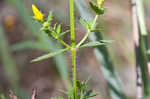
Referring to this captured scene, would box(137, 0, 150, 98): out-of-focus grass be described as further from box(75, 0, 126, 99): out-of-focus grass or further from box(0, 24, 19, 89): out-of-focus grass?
box(0, 24, 19, 89): out-of-focus grass

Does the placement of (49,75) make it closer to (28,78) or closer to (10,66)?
(28,78)

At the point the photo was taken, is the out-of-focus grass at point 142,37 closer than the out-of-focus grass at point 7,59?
Yes

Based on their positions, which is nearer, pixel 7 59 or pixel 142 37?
pixel 142 37

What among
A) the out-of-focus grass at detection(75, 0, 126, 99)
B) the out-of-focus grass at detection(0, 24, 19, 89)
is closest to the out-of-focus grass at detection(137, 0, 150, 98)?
the out-of-focus grass at detection(75, 0, 126, 99)

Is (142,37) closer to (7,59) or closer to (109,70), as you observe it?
(109,70)

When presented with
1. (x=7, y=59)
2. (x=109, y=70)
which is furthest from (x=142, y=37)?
(x=7, y=59)

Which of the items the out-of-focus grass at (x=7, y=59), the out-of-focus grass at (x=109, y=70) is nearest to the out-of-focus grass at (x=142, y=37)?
the out-of-focus grass at (x=109, y=70)

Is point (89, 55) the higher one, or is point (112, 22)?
point (112, 22)

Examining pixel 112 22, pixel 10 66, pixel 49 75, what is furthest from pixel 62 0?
pixel 10 66

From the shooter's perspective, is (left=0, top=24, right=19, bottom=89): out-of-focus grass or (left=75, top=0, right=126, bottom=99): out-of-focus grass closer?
(left=75, top=0, right=126, bottom=99): out-of-focus grass

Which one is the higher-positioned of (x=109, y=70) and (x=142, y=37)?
(x=142, y=37)

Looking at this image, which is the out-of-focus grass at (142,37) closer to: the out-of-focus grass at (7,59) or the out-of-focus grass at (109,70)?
the out-of-focus grass at (109,70)
